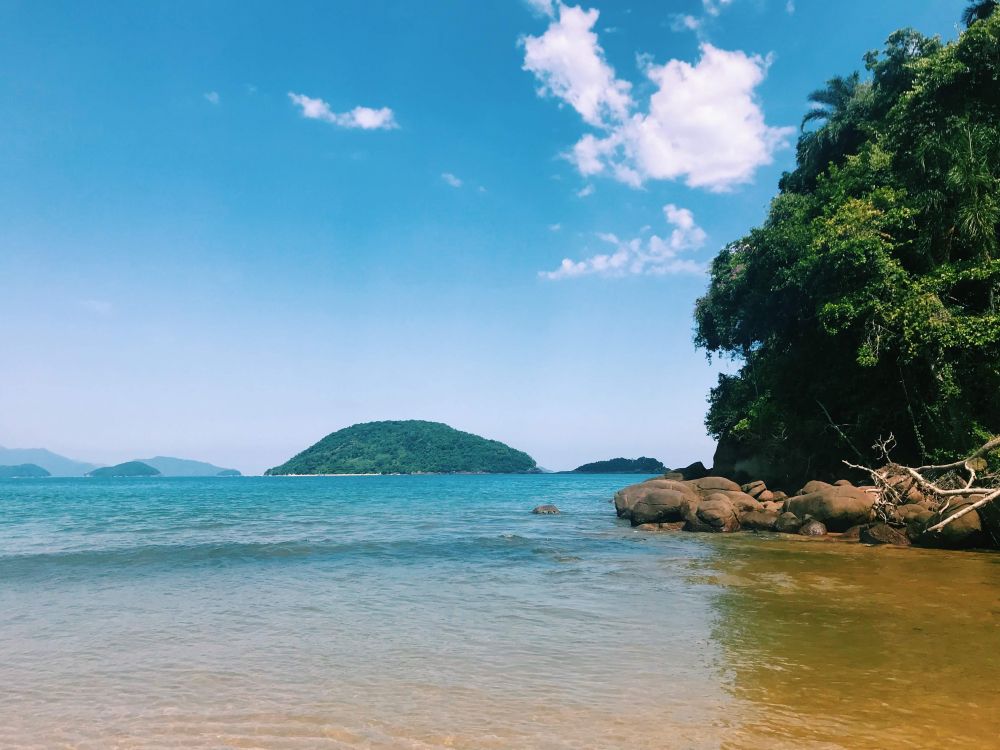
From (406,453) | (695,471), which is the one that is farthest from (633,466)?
(695,471)

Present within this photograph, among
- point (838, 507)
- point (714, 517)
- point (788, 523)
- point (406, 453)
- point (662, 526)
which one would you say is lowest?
point (662, 526)

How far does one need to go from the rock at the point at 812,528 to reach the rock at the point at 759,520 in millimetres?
1026

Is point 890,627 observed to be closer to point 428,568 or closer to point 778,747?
point 778,747

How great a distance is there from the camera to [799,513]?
66.8ft

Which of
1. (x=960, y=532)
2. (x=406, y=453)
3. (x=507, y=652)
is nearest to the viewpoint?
(x=507, y=652)

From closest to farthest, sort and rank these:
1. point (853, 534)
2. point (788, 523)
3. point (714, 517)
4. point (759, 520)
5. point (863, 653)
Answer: point (863, 653) < point (853, 534) < point (788, 523) < point (759, 520) < point (714, 517)

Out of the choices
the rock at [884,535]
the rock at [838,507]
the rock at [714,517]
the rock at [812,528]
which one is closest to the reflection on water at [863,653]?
the rock at [884,535]

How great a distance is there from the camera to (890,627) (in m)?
8.54

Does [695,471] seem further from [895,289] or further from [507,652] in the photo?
[507,652]

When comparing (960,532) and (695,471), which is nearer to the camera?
(960,532)

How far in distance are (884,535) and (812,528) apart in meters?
2.76

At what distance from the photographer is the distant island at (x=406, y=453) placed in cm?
15175

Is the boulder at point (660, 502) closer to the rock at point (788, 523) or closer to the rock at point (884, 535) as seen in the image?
the rock at point (788, 523)

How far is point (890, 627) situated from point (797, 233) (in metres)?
19.7
